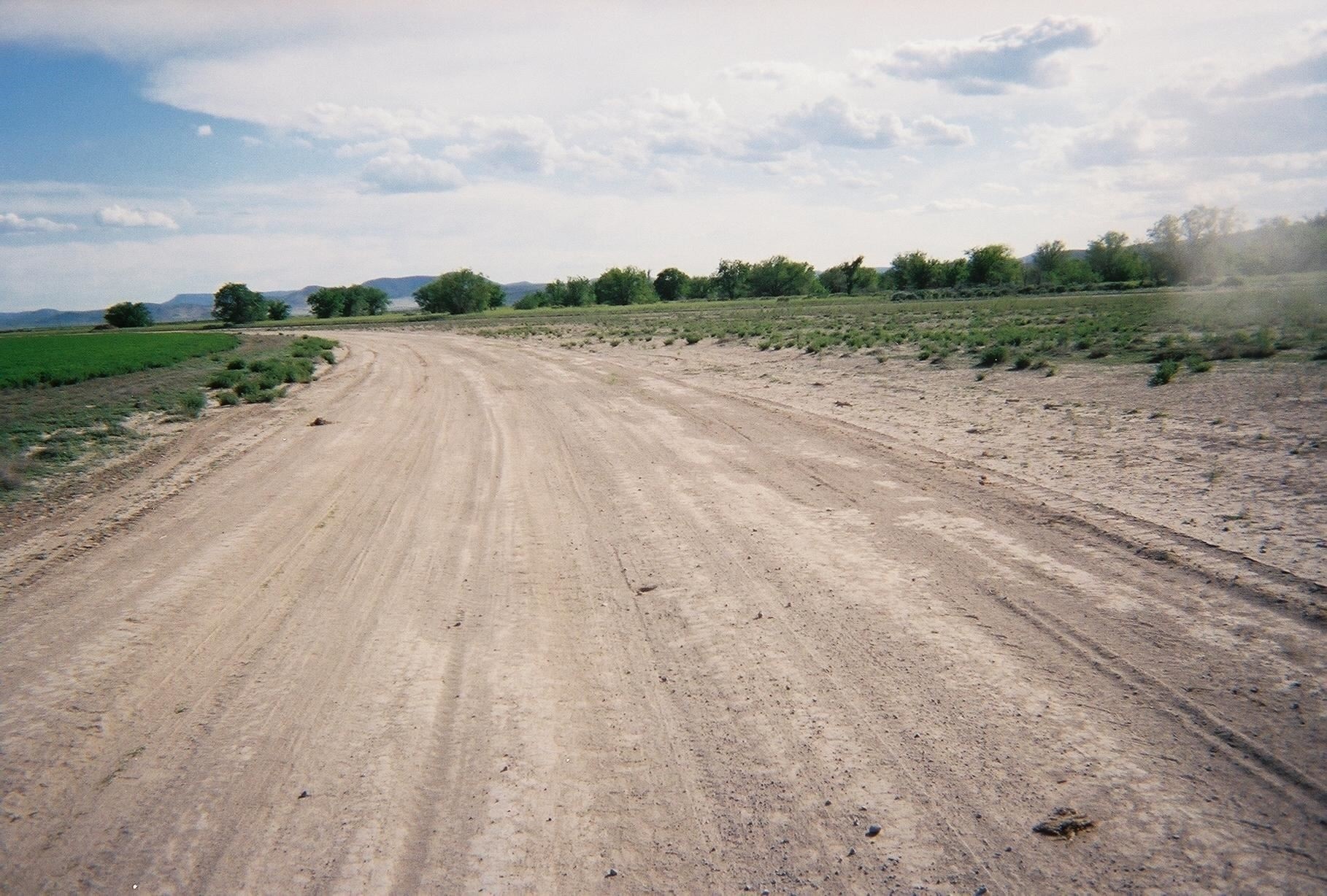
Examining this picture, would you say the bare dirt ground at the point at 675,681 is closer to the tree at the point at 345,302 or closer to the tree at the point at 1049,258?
the tree at the point at 1049,258

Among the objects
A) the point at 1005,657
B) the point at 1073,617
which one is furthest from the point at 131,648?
the point at 1073,617

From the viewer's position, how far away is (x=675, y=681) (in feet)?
14.3

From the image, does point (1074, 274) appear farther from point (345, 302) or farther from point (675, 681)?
point (345, 302)

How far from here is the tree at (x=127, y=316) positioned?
127250 mm

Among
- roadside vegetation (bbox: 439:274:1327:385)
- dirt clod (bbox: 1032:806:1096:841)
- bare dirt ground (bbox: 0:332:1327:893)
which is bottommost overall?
dirt clod (bbox: 1032:806:1096:841)

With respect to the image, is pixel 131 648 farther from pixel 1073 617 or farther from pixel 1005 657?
pixel 1073 617

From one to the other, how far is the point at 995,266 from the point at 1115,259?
1789 cm

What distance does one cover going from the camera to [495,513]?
24.8ft

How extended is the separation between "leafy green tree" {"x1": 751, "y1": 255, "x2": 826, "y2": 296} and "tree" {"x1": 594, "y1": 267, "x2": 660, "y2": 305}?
22481mm

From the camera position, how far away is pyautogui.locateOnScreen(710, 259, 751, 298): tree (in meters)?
146

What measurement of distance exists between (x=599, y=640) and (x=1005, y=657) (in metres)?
2.61

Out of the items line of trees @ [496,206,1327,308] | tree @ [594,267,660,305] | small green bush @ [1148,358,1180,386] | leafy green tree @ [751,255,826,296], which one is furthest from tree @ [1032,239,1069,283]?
small green bush @ [1148,358,1180,386]

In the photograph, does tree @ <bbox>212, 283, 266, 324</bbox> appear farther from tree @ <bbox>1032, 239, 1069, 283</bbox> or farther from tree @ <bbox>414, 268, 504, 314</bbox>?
tree @ <bbox>1032, 239, 1069, 283</bbox>

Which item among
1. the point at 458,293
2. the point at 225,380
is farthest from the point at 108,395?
the point at 458,293
